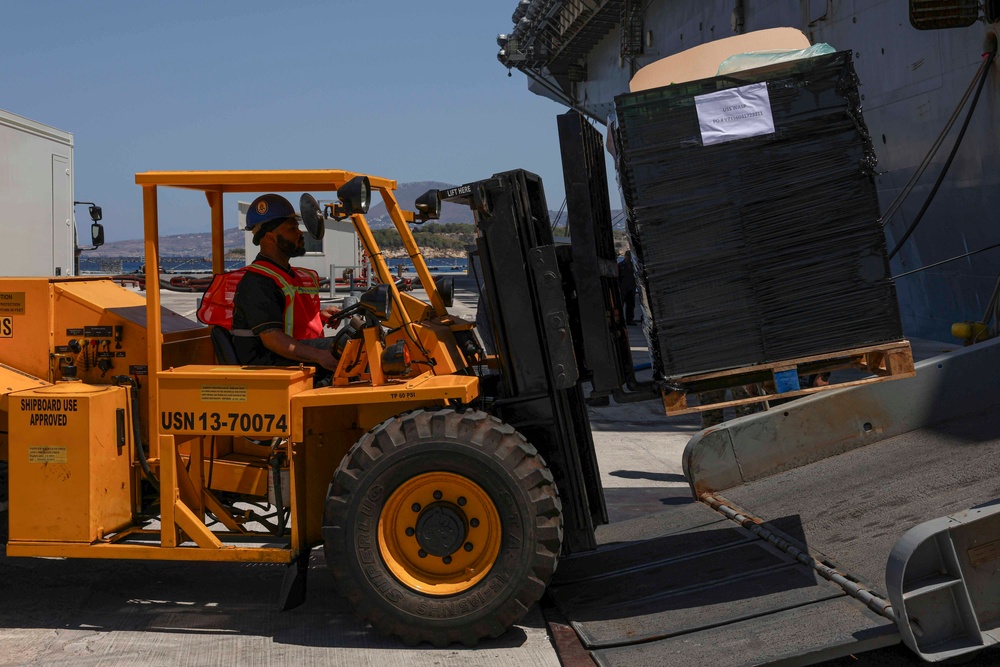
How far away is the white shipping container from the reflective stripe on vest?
6326 millimetres

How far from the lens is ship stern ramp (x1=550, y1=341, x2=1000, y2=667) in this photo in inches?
160

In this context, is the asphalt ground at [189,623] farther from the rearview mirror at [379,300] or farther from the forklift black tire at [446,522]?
the rearview mirror at [379,300]

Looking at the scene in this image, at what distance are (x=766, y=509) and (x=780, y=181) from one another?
211cm

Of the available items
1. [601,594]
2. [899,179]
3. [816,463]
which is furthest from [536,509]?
[899,179]

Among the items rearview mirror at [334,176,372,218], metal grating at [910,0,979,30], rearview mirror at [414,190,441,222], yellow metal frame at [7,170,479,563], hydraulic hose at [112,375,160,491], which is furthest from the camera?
metal grating at [910,0,979,30]

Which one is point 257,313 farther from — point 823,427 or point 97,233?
point 97,233

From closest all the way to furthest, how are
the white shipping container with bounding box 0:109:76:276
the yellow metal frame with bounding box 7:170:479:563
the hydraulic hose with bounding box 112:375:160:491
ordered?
the yellow metal frame with bounding box 7:170:479:563 → the hydraulic hose with bounding box 112:375:160:491 → the white shipping container with bounding box 0:109:76:276

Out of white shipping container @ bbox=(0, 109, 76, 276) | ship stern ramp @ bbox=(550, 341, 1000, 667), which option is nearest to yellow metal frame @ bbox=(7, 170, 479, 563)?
ship stern ramp @ bbox=(550, 341, 1000, 667)

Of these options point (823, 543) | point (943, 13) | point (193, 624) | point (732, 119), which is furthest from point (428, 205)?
point (943, 13)

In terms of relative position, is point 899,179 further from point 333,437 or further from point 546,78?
point 546,78

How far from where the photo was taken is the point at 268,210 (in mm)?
5273

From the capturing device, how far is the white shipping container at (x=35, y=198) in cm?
1052

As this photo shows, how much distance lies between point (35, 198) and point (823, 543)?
9450mm

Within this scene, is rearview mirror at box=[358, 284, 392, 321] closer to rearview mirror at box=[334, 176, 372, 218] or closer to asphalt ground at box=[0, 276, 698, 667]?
rearview mirror at box=[334, 176, 372, 218]
